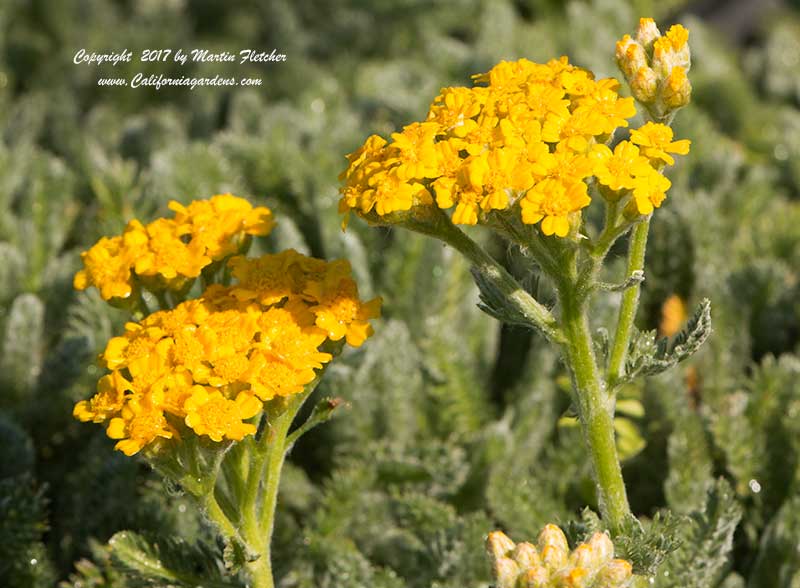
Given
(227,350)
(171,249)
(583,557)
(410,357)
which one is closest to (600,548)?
(583,557)

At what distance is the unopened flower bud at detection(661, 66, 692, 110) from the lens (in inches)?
67.6

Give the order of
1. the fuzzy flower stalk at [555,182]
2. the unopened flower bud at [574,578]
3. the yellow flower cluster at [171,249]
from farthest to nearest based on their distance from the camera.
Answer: the yellow flower cluster at [171,249], the fuzzy flower stalk at [555,182], the unopened flower bud at [574,578]

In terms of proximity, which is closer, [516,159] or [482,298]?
[516,159]

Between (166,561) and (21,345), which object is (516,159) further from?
(21,345)

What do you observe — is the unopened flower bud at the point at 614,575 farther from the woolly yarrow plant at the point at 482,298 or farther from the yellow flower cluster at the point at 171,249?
the yellow flower cluster at the point at 171,249

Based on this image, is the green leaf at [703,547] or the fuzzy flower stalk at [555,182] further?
the green leaf at [703,547]

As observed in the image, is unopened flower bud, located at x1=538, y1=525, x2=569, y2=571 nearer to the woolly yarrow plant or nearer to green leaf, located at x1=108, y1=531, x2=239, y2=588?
the woolly yarrow plant

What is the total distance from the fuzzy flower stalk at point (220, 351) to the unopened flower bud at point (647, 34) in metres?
0.60

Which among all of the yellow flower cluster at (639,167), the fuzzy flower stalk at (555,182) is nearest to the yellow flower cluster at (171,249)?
the fuzzy flower stalk at (555,182)

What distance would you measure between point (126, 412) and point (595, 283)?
73 centimetres

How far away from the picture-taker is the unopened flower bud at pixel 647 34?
179cm

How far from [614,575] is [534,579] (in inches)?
4.4

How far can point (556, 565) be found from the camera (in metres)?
1.54

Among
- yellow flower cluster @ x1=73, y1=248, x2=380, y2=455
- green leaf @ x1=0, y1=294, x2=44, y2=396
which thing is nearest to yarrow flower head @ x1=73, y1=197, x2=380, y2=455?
yellow flower cluster @ x1=73, y1=248, x2=380, y2=455
